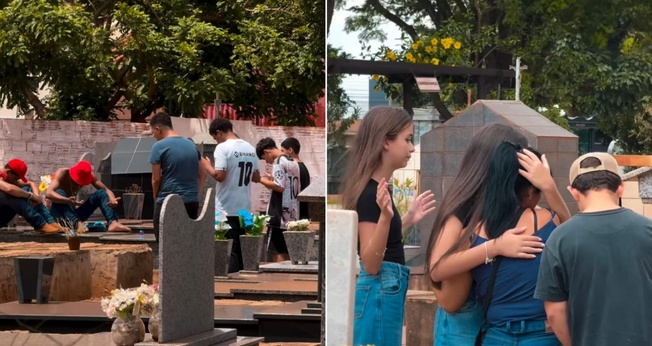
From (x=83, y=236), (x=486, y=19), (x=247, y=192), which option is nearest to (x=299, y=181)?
(x=247, y=192)

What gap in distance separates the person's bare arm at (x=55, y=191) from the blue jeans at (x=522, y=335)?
10.1 m

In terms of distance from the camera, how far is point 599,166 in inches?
128

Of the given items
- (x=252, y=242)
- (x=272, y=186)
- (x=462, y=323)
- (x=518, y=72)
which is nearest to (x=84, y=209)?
(x=272, y=186)

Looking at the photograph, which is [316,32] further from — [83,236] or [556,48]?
[556,48]

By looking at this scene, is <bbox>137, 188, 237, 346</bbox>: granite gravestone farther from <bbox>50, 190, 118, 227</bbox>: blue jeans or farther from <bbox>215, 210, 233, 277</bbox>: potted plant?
<bbox>50, 190, 118, 227</bbox>: blue jeans

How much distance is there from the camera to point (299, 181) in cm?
1128

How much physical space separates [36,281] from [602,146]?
6.20 m

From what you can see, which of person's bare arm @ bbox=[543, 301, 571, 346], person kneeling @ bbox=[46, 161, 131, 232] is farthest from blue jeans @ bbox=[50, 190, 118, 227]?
person's bare arm @ bbox=[543, 301, 571, 346]

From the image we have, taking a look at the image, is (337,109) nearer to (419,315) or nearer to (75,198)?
(419,315)

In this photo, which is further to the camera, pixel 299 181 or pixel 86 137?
pixel 86 137

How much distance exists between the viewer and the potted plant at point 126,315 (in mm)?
6695

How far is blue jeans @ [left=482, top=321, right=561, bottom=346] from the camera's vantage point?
3.26 metres

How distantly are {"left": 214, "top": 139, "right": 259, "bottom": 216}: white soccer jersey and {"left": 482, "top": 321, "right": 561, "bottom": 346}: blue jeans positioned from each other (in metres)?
6.97

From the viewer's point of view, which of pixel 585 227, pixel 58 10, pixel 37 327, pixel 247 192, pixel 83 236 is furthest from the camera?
pixel 58 10
